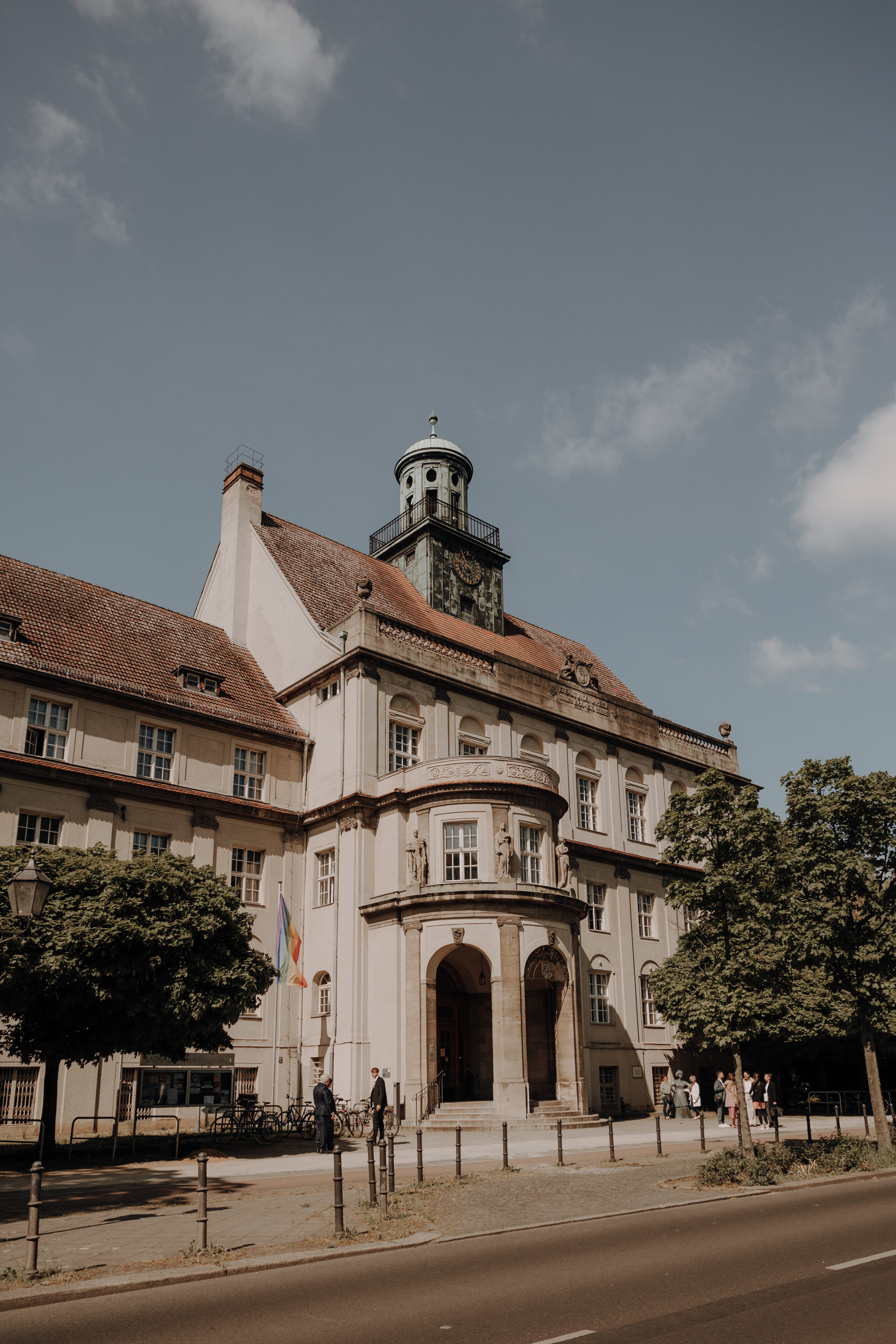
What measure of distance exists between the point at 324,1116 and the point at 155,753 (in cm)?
1445

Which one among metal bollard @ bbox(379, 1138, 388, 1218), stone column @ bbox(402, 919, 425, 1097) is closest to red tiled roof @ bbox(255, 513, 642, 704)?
stone column @ bbox(402, 919, 425, 1097)

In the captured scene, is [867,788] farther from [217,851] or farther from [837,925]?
[217,851]

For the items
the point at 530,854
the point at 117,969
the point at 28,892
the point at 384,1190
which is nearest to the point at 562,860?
the point at 530,854

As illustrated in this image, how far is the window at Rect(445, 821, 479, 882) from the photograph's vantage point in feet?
105

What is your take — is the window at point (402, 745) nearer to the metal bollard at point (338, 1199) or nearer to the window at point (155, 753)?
the window at point (155, 753)

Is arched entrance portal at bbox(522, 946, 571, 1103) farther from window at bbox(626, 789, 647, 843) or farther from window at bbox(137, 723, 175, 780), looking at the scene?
window at bbox(137, 723, 175, 780)

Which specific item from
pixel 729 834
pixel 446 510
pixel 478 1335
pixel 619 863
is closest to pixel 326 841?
pixel 619 863

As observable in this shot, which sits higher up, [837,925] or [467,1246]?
[837,925]

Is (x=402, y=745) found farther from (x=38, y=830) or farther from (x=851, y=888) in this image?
(x=851, y=888)

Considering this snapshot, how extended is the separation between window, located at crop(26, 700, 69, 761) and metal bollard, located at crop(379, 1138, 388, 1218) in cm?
1810

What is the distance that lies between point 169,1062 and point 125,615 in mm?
17149

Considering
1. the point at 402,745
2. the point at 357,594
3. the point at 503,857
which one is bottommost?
the point at 503,857

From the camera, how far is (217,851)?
33.4 metres

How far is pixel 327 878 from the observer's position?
35.1 meters
